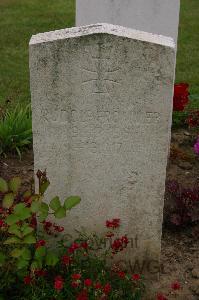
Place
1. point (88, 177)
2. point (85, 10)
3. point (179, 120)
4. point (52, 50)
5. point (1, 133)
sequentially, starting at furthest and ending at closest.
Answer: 1. point (179, 120)
2. point (1, 133)
3. point (85, 10)
4. point (88, 177)
5. point (52, 50)

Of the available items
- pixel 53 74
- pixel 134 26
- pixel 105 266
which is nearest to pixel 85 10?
pixel 134 26

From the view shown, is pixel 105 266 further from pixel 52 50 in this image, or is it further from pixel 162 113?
pixel 52 50

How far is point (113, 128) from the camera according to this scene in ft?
12.2

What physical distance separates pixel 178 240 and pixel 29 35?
6.51m

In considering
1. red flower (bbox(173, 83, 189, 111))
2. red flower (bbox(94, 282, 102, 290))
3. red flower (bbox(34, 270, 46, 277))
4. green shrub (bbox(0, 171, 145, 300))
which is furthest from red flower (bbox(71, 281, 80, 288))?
red flower (bbox(173, 83, 189, 111))

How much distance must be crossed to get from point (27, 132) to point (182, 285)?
245 cm

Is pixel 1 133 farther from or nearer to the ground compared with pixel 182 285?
farther from the ground

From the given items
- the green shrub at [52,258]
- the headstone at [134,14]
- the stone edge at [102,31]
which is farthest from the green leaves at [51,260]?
the headstone at [134,14]

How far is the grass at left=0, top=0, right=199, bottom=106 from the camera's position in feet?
27.3

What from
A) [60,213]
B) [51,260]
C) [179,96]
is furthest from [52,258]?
[179,96]

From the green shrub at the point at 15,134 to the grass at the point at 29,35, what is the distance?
1360 millimetres

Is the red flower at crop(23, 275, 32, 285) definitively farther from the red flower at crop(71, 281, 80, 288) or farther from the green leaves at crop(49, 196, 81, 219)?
the green leaves at crop(49, 196, 81, 219)

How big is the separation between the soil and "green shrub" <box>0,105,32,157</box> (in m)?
0.09

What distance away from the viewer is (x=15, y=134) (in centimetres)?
594
